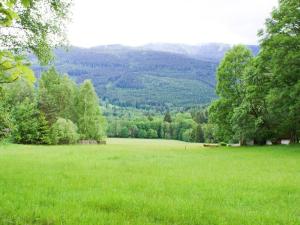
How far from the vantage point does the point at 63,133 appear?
72.2m

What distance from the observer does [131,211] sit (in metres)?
10.3

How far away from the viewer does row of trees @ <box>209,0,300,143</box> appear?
39406 mm

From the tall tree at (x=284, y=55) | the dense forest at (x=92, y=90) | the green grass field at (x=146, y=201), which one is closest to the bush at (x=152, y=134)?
the dense forest at (x=92, y=90)

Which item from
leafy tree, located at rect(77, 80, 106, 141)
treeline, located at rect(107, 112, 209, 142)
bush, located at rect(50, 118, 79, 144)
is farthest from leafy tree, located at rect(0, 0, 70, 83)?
treeline, located at rect(107, 112, 209, 142)

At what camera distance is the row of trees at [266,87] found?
3941 cm

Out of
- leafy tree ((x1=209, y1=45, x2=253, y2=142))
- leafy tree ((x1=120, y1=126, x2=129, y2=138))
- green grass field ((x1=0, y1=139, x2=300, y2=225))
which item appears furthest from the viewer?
leafy tree ((x1=120, y1=126, x2=129, y2=138))

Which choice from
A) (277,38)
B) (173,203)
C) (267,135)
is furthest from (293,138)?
(173,203)

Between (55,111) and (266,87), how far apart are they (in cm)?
4361

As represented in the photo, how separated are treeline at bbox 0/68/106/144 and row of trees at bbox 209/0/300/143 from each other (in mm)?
29501

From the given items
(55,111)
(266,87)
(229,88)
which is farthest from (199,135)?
(266,87)

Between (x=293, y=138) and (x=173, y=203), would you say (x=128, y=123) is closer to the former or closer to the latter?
(x=293, y=138)

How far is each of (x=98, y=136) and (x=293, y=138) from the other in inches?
1741

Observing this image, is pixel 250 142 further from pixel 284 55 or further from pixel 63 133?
pixel 63 133

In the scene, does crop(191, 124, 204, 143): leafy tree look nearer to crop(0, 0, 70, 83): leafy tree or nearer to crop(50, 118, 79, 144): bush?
crop(50, 118, 79, 144): bush
